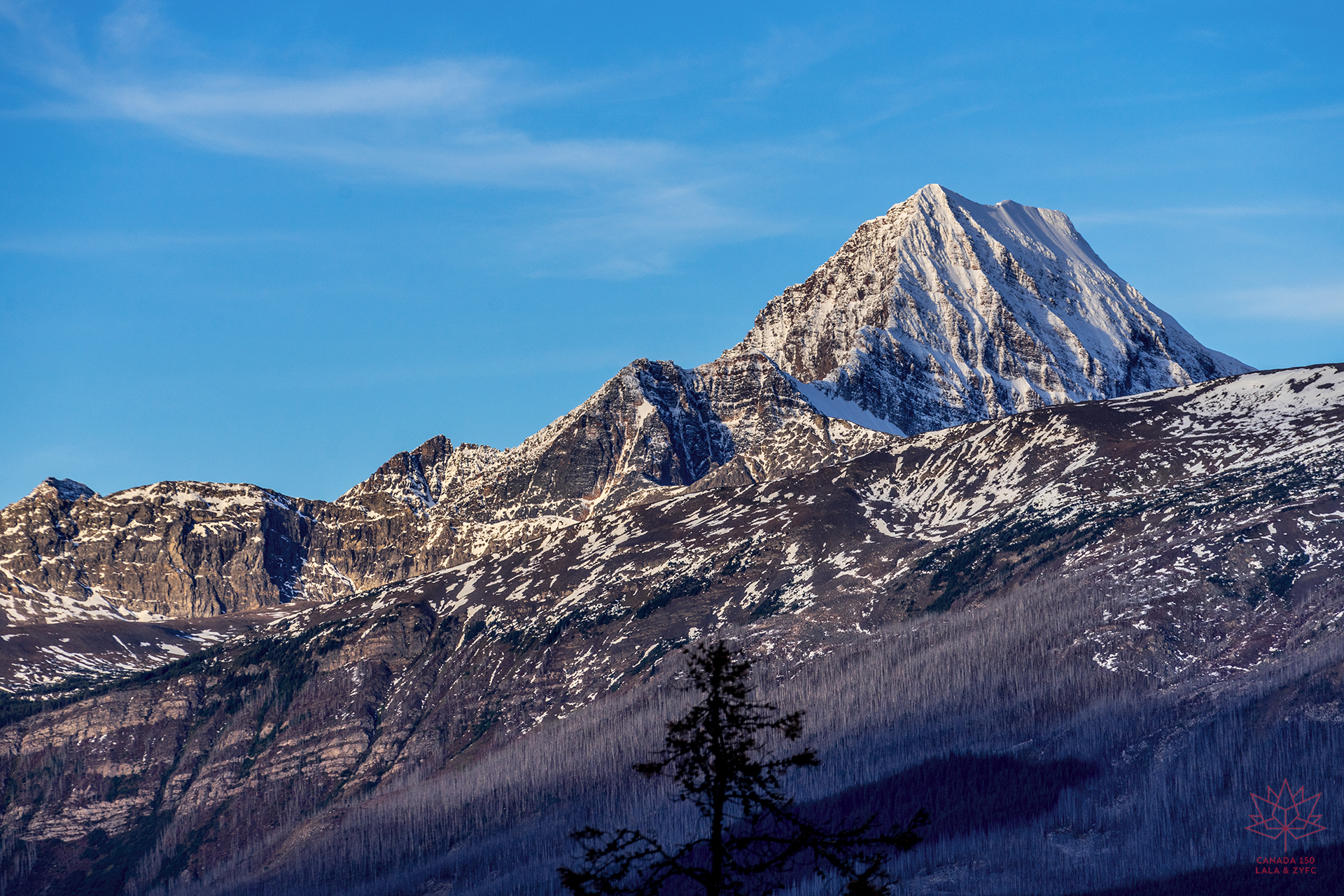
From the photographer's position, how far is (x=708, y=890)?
51.6m

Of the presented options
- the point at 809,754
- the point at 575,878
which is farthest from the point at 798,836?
the point at 575,878

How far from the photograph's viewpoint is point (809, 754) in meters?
51.7

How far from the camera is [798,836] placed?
168 feet

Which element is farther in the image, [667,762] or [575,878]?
[667,762]

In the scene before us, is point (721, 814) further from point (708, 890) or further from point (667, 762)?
point (667, 762)

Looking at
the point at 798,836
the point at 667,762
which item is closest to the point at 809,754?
the point at 798,836

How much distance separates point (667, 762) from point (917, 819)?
351 inches

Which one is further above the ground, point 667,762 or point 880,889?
point 667,762

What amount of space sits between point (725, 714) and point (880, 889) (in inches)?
300

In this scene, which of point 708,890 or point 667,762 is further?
point 667,762

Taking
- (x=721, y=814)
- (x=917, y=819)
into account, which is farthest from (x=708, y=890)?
(x=917, y=819)

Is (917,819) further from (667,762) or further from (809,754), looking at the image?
(667,762)

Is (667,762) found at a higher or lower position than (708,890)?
higher

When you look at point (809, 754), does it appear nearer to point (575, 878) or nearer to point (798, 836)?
point (798, 836)
